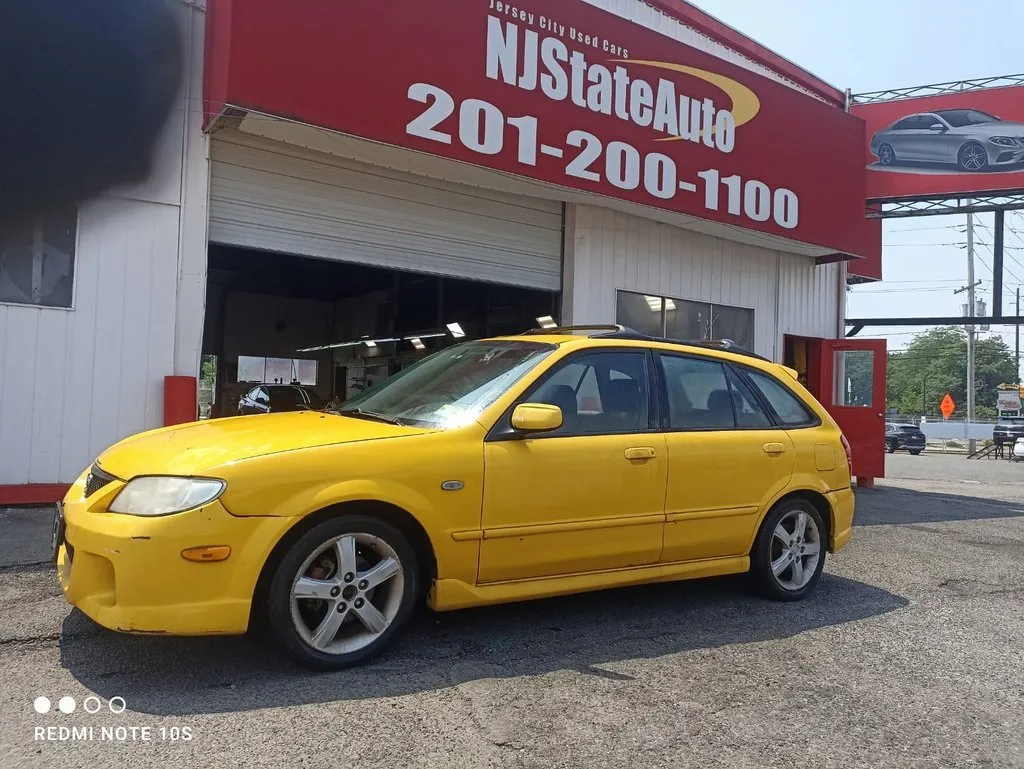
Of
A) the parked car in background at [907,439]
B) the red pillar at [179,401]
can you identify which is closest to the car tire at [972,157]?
the red pillar at [179,401]

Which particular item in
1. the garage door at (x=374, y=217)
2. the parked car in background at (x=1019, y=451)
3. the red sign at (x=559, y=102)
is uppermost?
the red sign at (x=559, y=102)

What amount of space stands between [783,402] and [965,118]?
610 inches

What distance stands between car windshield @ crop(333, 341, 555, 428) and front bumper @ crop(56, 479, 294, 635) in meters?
1.04

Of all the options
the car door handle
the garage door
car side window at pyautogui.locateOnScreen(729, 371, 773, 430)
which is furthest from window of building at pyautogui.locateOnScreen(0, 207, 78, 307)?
car side window at pyautogui.locateOnScreen(729, 371, 773, 430)

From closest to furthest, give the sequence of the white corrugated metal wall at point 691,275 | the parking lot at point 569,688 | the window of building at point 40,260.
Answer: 1. the parking lot at point 569,688
2. the window of building at point 40,260
3. the white corrugated metal wall at point 691,275

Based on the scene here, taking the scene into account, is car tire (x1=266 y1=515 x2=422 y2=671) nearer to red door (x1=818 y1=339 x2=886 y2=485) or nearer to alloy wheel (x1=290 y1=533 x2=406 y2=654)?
alloy wheel (x1=290 y1=533 x2=406 y2=654)

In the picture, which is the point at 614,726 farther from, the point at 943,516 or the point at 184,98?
the point at 943,516

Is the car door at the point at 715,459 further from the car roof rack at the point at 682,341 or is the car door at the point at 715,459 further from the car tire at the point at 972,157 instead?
the car tire at the point at 972,157

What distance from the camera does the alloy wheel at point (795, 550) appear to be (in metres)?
5.07

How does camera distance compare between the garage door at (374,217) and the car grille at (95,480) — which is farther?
the garage door at (374,217)

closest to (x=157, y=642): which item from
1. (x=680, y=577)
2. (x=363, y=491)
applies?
(x=363, y=491)

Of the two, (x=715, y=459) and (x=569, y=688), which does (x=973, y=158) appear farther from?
(x=569, y=688)

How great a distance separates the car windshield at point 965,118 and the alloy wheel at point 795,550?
15.5m

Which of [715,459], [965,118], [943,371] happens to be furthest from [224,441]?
[943,371]
